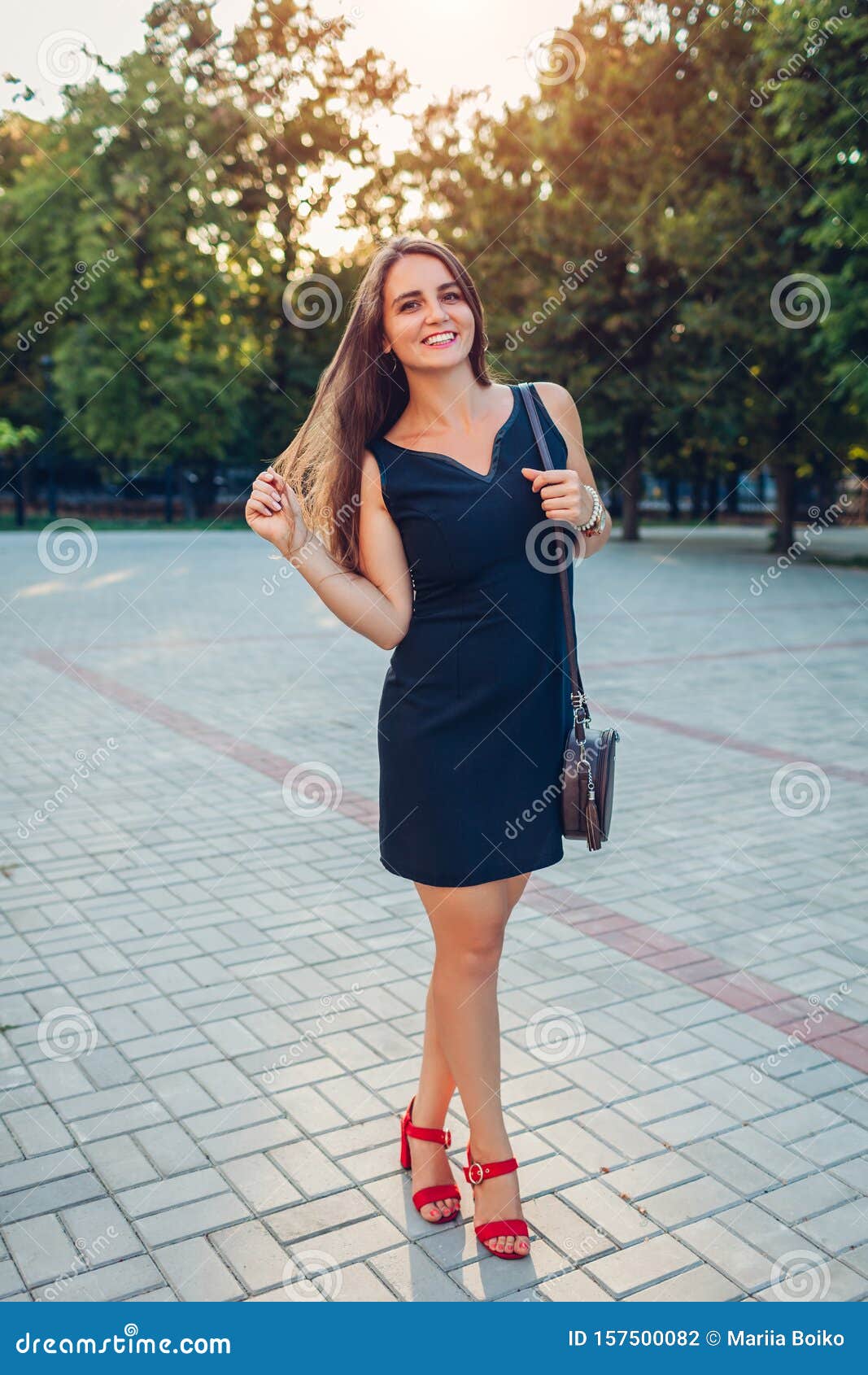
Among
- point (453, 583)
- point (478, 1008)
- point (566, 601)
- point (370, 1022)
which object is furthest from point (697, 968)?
point (453, 583)

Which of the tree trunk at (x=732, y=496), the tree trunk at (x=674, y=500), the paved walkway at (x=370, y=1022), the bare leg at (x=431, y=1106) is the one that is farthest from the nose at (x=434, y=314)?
the tree trunk at (x=732, y=496)

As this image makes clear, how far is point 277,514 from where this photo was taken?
2598mm

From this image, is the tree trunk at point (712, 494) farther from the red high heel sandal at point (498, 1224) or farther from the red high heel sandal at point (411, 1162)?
the red high heel sandal at point (498, 1224)

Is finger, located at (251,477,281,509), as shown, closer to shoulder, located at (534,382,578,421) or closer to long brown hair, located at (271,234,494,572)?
long brown hair, located at (271,234,494,572)

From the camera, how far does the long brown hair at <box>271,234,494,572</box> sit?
2758mm

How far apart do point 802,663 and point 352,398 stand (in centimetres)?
920

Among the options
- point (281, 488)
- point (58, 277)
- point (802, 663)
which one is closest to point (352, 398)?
point (281, 488)

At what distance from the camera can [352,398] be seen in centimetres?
282

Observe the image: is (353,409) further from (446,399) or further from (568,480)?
(568,480)

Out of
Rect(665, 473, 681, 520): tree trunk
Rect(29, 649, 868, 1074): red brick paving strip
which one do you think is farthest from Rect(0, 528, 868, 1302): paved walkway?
Rect(665, 473, 681, 520): tree trunk

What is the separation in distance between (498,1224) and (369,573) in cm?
151

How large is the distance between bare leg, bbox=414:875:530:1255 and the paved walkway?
129mm

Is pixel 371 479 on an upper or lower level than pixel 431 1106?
upper

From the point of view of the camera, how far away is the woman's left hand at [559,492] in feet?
8.59
